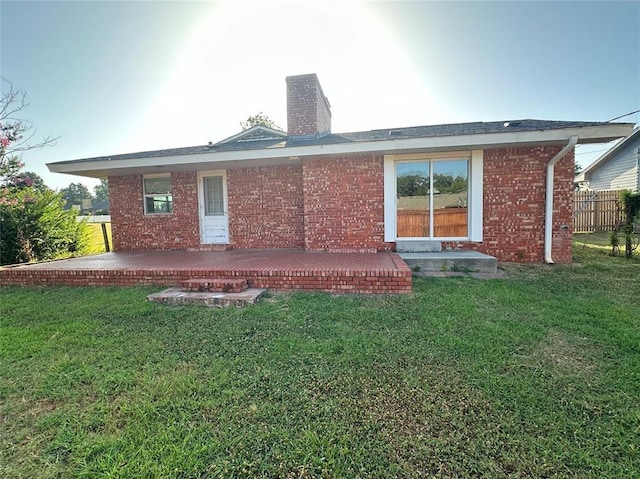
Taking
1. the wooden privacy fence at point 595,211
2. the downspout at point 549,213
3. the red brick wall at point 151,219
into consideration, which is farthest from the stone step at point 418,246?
the wooden privacy fence at point 595,211

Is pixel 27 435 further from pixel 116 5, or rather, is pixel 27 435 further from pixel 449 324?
pixel 116 5

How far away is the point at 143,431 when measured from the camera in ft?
6.01

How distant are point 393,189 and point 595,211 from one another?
43.2 ft

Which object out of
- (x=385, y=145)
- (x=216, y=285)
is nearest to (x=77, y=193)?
(x=216, y=285)

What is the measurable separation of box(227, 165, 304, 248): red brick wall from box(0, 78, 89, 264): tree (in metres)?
6.72

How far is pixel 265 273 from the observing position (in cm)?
502

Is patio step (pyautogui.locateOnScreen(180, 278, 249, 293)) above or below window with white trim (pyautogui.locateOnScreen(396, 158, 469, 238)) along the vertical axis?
below

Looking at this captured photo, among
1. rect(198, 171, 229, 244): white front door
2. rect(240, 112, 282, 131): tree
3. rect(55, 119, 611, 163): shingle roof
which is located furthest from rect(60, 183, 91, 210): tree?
rect(198, 171, 229, 244): white front door

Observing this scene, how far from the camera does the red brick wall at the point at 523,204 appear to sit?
6.45 meters

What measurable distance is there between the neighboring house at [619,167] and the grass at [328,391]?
55.6 ft

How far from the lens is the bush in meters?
8.83

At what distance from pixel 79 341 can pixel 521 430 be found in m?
4.27

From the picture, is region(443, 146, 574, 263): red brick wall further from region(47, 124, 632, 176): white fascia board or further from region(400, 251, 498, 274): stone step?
region(400, 251, 498, 274): stone step

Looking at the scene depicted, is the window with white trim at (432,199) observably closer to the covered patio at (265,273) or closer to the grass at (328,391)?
the covered patio at (265,273)
